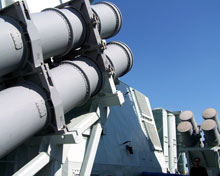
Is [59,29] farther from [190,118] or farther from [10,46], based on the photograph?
[190,118]

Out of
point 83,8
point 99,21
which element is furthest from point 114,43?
point 83,8

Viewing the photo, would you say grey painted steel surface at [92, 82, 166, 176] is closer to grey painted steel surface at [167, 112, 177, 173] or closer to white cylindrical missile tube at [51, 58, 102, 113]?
white cylindrical missile tube at [51, 58, 102, 113]

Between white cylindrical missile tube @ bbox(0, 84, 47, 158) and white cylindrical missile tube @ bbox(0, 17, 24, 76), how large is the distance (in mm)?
325

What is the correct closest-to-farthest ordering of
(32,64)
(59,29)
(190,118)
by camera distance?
1. (32,64)
2. (59,29)
3. (190,118)

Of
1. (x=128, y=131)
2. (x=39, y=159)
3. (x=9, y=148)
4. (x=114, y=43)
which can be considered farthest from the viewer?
(x=128, y=131)

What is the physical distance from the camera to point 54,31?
4.64m

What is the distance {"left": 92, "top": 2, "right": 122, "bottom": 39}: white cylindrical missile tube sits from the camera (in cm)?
620

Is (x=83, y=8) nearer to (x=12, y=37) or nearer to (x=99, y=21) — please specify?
(x=99, y=21)

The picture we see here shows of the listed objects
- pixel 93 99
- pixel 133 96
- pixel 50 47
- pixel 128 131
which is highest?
pixel 50 47

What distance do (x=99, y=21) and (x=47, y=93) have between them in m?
2.40

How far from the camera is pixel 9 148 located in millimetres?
3680

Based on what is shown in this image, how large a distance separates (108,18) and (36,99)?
3.00 m

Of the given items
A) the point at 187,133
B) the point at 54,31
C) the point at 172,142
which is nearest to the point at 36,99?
the point at 54,31

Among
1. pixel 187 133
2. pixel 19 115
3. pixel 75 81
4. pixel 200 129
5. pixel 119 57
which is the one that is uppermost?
pixel 119 57
